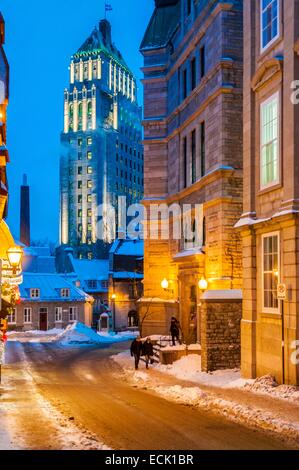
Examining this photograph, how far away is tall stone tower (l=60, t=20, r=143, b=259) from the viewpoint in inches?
4966

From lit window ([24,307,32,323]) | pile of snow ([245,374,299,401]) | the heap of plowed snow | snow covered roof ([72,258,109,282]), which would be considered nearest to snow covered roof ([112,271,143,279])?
snow covered roof ([72,258,109,282])

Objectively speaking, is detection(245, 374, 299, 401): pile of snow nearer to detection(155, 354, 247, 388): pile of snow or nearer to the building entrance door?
detection(155, 354, 247, 388): pile of snow

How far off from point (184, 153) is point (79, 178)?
96.7 meters

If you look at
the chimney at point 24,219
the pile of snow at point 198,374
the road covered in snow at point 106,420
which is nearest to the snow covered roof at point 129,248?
the chimney at point 24,219

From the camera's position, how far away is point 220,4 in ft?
89.0

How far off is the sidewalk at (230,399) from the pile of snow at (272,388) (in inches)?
5.4

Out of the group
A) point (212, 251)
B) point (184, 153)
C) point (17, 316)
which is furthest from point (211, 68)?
point (17, 316)

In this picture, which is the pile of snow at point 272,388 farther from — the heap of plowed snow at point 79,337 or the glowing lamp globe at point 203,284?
the heap of plowed snow at point 79,337

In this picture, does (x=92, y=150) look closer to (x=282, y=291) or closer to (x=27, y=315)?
(x=27, y=315)

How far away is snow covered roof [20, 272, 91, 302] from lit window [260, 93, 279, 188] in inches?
2115

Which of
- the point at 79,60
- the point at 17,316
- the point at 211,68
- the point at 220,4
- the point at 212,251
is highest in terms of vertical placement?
the point at 79,60
